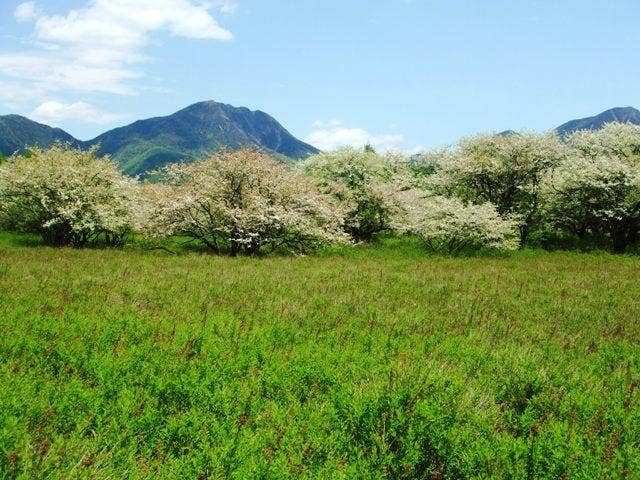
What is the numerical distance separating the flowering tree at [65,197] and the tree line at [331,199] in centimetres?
7

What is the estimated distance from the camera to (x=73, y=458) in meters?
2.88

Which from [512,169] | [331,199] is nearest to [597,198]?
[512,169]

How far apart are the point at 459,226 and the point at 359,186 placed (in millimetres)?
9222

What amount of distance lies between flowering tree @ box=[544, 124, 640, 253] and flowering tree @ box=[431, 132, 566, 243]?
1.01 metres

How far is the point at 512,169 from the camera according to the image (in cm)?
2855

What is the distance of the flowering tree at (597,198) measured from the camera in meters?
24.7

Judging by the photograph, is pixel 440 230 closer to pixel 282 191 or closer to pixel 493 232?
pixel 493 232

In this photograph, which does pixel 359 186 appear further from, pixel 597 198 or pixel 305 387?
pixel 305 387

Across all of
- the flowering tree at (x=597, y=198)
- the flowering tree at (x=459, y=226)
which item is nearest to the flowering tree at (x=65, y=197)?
the flowering tree at (x=459, y=226)

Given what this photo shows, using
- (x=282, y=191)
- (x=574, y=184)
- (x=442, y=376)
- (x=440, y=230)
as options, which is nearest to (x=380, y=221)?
(x=440, y=230)

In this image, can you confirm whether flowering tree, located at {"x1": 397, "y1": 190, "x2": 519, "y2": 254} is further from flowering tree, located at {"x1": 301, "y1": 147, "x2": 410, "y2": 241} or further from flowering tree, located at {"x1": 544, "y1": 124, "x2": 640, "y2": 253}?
flowering tree, located at {"x1": 544, "y1": 124, "x2": 640, "y2": 253}

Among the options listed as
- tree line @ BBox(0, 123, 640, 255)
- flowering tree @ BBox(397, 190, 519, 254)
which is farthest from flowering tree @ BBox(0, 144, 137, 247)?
flowering tree @ BBox(397, 190, 519, 254)

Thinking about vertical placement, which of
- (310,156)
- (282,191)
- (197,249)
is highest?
(310,156)

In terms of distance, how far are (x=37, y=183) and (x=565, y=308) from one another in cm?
2279
